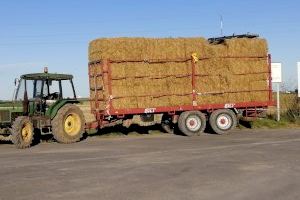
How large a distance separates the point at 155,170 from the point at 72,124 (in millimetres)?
8481

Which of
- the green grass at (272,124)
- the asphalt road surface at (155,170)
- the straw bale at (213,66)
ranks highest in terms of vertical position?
the straw bale at (213,66)

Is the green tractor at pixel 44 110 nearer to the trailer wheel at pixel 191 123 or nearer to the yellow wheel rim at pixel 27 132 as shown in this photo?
the yellow wheel rim at pixel 27 132

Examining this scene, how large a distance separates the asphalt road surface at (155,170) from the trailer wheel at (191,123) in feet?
8.85

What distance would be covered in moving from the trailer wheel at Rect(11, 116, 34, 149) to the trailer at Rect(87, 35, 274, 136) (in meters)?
3.31

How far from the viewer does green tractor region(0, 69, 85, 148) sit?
771 inches

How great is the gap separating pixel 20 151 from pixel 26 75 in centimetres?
344

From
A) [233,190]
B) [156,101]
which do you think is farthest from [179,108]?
[233,190]

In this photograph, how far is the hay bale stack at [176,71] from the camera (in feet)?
71.3

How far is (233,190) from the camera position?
10.0m

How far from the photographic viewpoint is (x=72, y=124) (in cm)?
2055

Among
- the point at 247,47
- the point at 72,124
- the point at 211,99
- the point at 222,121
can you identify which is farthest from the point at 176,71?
the point at 72,124

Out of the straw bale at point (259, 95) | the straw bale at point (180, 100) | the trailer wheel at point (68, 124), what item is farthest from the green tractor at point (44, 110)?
the straw bale at point (259, 95)

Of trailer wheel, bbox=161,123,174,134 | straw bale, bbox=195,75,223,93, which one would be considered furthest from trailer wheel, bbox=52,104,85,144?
straw bale, bbox=195,75,223,93

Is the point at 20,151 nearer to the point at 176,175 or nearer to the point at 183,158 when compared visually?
the point at 183,158
